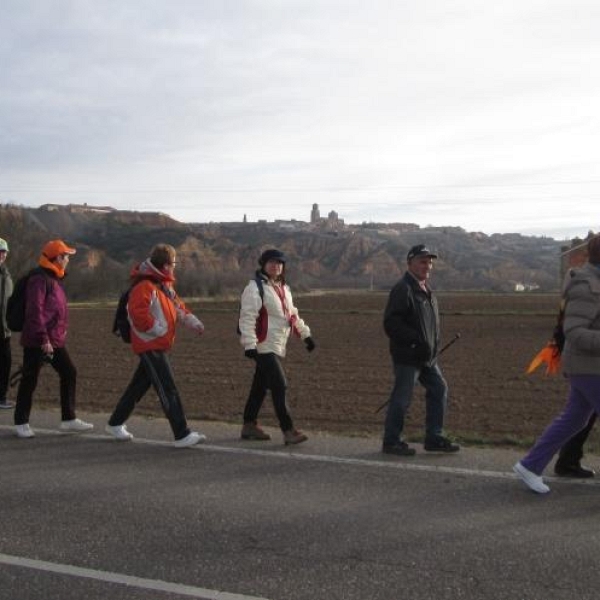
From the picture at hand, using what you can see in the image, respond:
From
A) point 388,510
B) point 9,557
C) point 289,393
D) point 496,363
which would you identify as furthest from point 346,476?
point 496,363

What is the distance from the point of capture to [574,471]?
6055 mm

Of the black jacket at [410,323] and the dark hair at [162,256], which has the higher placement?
the dark hair at [162,256]

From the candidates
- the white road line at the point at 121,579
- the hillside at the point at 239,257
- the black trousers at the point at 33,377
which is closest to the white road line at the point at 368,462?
the black trousers at the point at 33,377

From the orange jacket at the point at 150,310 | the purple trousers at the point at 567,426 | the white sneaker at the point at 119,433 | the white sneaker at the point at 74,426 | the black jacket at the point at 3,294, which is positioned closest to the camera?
the purple trousers at the point at 567,426

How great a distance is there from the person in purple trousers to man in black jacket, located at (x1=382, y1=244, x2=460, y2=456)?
1.23 meters

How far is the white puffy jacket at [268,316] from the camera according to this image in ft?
23.1

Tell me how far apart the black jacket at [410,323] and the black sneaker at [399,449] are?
0.71 metres

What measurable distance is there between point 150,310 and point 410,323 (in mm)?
2315

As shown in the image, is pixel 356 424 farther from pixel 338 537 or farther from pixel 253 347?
pixel 338 537

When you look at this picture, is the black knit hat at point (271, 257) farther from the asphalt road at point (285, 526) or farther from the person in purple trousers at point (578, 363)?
the person in purple trousers at point (578, 363)

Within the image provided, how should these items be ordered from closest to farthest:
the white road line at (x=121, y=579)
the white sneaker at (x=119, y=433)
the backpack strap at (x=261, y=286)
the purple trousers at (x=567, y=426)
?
the white road line at (x=121, y=579) < the purple trousers at (x=567, y=426) < the backpack strap at (x=261, y=286) < the white sneaker at (x=119, y=433)

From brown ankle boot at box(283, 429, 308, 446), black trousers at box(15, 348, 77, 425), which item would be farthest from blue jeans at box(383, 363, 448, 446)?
black trousers at box(15, 348, 77, 425)

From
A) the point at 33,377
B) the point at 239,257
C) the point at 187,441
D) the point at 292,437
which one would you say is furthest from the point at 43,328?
the point at 239,257

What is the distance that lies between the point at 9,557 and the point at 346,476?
8.50ft
